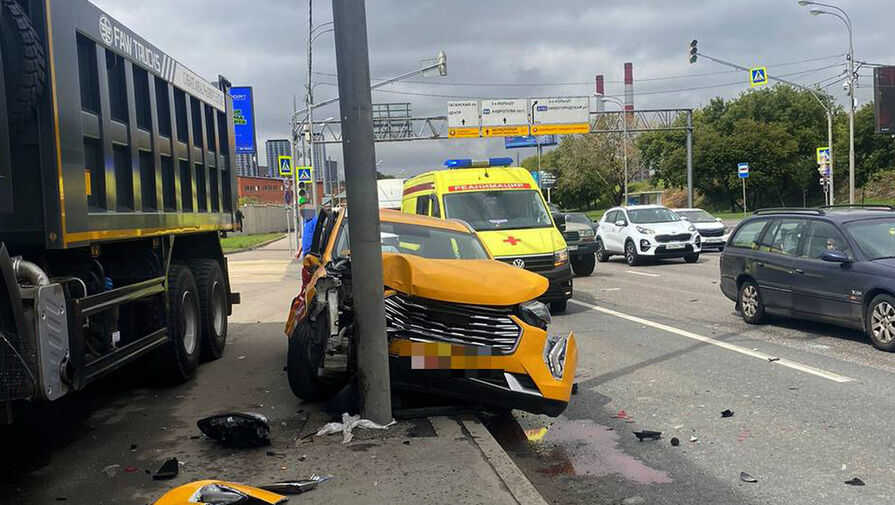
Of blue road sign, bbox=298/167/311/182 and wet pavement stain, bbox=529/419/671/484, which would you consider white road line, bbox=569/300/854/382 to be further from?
blue road sign, bbox=298/167/311/182

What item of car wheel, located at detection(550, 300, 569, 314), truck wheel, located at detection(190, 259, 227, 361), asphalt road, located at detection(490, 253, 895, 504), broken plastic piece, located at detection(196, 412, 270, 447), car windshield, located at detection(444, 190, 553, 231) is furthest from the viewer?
car windshield, located at detection(444, 190, 553, 231)

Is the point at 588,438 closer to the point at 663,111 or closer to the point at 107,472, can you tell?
the point at 107,472

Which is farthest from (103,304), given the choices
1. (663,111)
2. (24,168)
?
(663,111)

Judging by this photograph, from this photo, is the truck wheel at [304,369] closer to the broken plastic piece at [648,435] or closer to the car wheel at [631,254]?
the broken plastic piece at [648,435]

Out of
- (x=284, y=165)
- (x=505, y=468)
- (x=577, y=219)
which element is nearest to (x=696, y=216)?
(x=577, y=219)

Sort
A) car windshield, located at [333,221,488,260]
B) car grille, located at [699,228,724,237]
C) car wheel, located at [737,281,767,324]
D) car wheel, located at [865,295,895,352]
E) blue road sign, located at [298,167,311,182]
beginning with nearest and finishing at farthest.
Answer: car windshield, located at [333,221,488,260]
car wheel, located at [865,295,895,352]
car wheel, located at [737,281,767,324]
car grille, located at [699,228,724,237]
blue road sign, located at [298,167,311,182]

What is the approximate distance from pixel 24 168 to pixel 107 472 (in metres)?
2.01

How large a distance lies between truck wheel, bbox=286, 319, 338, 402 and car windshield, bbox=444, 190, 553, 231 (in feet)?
21.6

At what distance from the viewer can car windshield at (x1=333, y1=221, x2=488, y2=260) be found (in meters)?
7.45

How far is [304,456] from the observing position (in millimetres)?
4930

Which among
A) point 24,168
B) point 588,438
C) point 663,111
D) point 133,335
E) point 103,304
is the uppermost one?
point 663,111

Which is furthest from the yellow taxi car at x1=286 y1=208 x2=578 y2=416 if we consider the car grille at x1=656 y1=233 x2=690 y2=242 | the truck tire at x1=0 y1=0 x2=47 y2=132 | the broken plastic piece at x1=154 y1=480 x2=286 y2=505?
the car grille at x1=656 y1=233 x2=690 y2=242

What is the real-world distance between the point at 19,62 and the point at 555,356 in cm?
398

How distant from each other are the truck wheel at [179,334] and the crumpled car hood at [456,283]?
250cm
